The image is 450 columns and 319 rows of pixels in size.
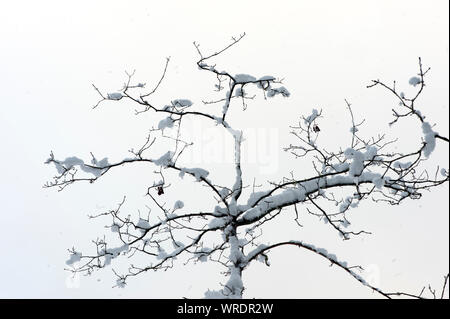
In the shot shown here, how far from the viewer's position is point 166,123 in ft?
22.3

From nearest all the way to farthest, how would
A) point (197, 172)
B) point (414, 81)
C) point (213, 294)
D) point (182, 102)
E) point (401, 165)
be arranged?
point (414, 81), point (213, 294), point (401, 165), point (197, 172), point (182, 102)

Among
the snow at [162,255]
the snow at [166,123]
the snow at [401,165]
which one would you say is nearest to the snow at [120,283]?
the snow at [162,255]

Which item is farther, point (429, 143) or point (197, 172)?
point (197, 172)

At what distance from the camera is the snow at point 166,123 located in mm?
6695

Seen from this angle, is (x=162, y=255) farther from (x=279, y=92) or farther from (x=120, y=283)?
(x=279, y=92)

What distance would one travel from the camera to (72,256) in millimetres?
6551

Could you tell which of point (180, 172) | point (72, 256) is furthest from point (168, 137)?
point (72, 256)

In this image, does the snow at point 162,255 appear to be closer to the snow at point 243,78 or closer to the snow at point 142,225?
the snow at point 142,225

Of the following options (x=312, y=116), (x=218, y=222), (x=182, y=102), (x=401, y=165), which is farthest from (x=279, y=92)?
(x=218, y=222)

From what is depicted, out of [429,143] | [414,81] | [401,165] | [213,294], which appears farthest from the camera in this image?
[401,165]

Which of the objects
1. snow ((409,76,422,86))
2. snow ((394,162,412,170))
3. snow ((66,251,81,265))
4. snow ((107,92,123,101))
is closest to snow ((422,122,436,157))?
snow ((409,76,422,86))

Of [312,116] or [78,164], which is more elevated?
[312,116]

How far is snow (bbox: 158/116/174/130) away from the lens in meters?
6.70

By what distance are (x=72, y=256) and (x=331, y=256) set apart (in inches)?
158
